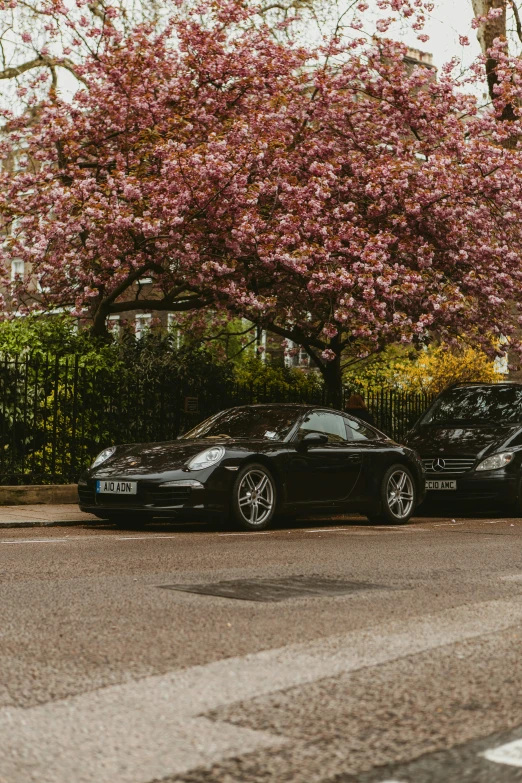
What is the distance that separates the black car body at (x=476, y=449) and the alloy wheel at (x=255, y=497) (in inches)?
162

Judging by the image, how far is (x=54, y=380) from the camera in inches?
642

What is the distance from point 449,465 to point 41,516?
5.82 metres

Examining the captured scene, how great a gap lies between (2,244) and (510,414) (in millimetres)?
8555

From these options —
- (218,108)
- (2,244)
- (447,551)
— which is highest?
(218,108)

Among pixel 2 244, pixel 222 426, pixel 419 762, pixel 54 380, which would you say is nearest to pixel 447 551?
pixel 222 426

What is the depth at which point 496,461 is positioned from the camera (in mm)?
15422

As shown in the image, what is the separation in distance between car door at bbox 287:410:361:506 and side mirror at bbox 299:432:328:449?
4cm

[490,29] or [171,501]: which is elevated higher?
[490,29]

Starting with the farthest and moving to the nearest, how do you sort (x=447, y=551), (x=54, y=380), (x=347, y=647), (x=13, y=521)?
(x=54, y=380), (x=13, y=521), (x=447, y=551), (x=347, y=647)

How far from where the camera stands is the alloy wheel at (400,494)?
13828 mm

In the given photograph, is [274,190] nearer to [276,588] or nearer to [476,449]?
[476,449]

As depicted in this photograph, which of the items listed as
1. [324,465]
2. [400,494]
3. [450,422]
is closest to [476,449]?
[450,422]

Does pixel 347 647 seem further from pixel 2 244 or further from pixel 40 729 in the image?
pixel 2 244

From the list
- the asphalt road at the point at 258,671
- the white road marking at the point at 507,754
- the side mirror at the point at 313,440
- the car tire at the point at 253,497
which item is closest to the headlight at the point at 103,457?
the car tire at the point at 253,497
